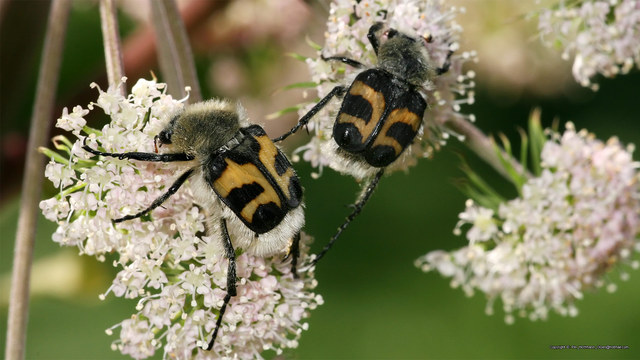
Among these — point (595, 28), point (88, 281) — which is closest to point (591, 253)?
point (595, 28)

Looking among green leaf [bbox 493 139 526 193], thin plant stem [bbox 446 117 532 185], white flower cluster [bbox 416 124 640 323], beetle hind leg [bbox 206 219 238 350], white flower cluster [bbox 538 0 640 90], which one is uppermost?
white flower cluster [bbox 538 0 640 90]

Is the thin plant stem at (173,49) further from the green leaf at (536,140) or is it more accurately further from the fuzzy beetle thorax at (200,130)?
the green leaf at (536,140)

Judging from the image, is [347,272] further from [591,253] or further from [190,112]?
[190,112]

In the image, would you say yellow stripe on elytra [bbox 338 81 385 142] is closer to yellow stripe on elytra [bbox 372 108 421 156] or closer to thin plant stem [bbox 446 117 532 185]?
yellow stripe on elytra [bbox 372 108 421 156]

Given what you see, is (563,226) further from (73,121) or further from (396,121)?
(73,121)

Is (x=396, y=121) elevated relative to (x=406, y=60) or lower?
lower

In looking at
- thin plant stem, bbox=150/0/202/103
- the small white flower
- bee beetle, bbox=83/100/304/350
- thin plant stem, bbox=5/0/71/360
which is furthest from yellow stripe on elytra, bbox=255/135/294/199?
thin plant stem, bbox=5/0/71/360

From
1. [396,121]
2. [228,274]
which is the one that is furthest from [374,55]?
[228,274]
